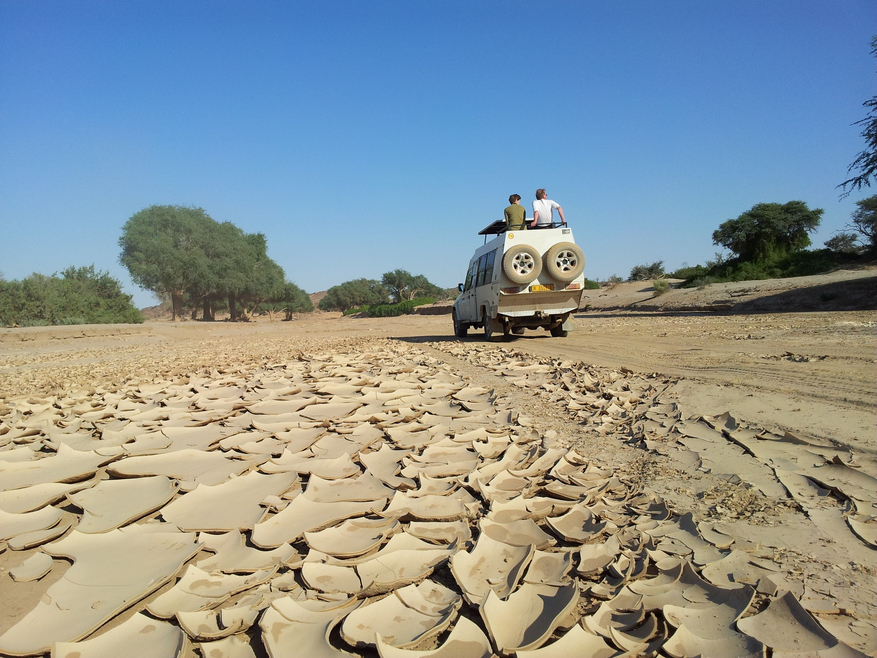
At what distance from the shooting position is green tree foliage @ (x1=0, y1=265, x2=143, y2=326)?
25203 millimetres

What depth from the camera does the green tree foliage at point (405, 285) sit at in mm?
55156

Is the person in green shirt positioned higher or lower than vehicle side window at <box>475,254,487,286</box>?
higher

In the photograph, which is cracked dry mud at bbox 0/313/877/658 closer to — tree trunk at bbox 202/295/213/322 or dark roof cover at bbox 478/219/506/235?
dark roof cover at bbox 478/219/506/235

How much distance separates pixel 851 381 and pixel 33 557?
527 cm

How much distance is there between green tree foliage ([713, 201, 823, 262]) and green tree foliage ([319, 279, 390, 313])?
3713 cm

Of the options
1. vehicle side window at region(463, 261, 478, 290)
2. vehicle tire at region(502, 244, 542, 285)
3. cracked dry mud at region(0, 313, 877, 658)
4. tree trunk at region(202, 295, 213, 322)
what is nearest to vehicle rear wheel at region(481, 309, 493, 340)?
vehicle side window at region(463, 261, 478, 290)

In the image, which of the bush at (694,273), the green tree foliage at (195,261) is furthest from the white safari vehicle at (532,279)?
the green tree foliage at (195,261)

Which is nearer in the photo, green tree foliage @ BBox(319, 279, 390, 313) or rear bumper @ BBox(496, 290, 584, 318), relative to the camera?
rear bumper @ BBox(496, 290, 584, 318)

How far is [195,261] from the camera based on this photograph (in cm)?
4003

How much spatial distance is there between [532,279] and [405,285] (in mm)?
46681

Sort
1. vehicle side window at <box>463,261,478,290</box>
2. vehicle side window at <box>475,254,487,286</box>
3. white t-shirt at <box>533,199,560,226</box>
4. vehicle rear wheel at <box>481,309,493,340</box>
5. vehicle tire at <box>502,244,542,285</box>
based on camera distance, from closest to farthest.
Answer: vehicle tire at <box>502,244,542,285</box> < white t-shirt at <box>533,199,560,226</box> < vehicle rear wheel at <box>481,309,493,340</box> < vehicle side window at <box>475,254,487,286</box> < vehicle side window at <box>463,261,478,290</box>

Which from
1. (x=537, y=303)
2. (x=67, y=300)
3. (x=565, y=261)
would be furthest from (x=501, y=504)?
(x=67, y=300)

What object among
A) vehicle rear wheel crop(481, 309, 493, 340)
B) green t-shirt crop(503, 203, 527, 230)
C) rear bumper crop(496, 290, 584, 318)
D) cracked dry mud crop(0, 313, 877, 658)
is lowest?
cracked dry mud crop(0, 313, 877, 658)

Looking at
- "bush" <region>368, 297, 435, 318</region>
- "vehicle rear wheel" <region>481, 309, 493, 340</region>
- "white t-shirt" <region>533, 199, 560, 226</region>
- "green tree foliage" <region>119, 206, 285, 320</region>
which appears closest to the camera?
"white t-shirt" <region>533, 199, 560, 226</region>
